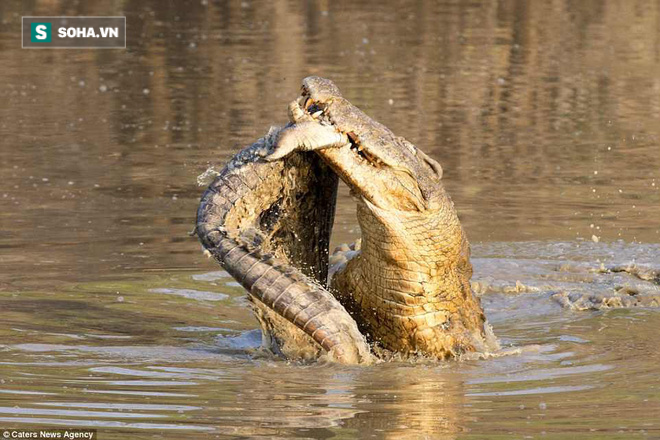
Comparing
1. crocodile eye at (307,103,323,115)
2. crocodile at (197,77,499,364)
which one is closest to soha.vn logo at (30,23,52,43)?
crocodile at (197,77,499,364)

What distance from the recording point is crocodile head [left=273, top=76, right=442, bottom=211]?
18.7 feet

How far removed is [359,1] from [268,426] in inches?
897

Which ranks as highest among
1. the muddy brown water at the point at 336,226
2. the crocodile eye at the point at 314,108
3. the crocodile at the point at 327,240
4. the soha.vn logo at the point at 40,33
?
the crocodile eye at the point at 314,108

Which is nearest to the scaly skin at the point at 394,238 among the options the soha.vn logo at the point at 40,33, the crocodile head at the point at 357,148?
the crocodile head at the point at 357,148

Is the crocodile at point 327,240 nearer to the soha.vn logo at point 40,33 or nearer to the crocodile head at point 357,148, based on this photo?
the crocodile head at point 357,148

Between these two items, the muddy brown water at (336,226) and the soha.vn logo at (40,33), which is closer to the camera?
the muddy brown water at (336,226)

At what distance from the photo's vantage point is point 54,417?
5.52 meters

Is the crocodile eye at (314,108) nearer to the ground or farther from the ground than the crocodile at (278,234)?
farther from the ground

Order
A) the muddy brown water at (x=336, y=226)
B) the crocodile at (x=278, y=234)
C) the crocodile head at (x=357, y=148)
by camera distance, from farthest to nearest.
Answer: the crocodile at (x=278, y=234) < the muddy brown water at (x=336, y=226) < the crocodile head at (x=357, y=148)

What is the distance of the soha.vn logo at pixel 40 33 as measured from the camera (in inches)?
860

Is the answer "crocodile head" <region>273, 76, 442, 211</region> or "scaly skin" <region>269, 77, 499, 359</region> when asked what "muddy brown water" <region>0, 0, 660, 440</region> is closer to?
"scaly skin" <region>269, 77, 499, 359</region>

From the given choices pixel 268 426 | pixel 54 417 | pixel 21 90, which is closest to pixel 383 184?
pixel 268 426

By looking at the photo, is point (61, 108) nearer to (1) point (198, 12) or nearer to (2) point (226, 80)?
(2) point (226, 80)

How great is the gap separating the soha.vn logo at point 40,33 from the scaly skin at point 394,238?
16039 millimetres
